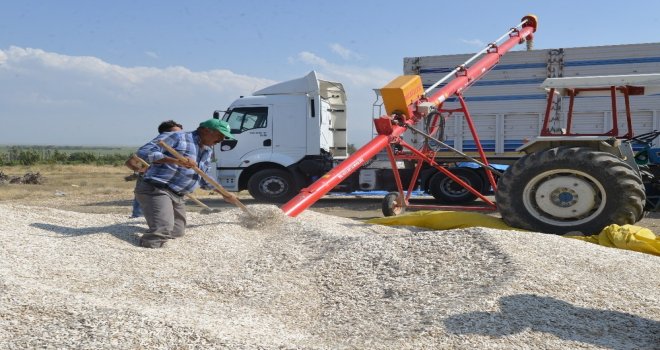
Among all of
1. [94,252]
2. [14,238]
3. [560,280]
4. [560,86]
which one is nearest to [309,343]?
[560,280]

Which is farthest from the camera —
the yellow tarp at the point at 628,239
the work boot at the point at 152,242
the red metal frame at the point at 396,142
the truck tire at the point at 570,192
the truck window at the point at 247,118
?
the truck window at the point at 247,118

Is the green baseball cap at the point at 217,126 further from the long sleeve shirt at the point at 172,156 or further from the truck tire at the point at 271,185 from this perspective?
the truck tire at the point at 271,185

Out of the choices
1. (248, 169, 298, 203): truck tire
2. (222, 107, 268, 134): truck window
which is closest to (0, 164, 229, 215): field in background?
(248, 169, 298, 203): truck tire

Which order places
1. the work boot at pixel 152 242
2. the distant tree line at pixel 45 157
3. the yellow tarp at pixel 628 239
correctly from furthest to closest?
the distant tree line at pixel 45 157 → the yellow tarp at pixel 628 239 → the work boot at pixel 152 242

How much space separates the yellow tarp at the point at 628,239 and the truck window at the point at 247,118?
7.71m

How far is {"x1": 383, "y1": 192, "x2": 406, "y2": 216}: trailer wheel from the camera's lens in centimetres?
905

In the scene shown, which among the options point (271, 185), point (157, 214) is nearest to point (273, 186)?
point (271, 185)

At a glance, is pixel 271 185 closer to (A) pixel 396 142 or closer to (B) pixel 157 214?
(A) pixel 396 142

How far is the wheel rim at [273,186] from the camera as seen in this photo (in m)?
12.9

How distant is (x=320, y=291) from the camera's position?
4582 mm

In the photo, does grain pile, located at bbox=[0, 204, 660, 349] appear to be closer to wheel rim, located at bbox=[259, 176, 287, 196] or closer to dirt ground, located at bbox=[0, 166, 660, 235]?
dirt ground, located at bbox=[0, 166, 660, 235]

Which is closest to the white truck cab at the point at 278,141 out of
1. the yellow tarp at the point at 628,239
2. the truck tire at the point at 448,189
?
the truck tire at the point at 448,189

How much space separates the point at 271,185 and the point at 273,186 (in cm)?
5

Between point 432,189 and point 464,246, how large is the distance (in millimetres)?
6881
